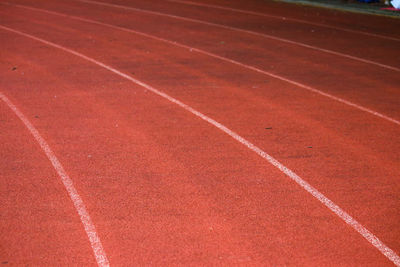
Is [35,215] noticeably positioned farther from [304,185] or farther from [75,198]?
[304,185]

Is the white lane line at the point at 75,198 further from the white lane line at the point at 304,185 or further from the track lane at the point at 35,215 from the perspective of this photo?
the white lane line at the point at 304,185

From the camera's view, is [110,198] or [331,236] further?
[110,198]

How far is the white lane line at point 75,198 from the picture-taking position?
4.37m

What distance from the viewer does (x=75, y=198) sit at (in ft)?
17.4

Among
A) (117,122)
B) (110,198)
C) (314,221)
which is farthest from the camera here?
(117,122)

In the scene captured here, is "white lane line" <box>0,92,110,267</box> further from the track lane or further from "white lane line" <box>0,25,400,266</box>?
"white lane line" <box>0,25,400,266</box>

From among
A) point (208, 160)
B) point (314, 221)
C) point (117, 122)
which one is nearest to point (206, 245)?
point (314, 221)

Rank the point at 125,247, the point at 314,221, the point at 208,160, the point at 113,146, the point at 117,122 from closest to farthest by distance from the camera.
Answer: the point at 125,247 < the point at 314,221 < the point at 208,160 < the point at 113,146 < the point at 117,122

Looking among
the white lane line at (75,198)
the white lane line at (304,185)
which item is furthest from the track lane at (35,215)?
the white lane line at (304,185)

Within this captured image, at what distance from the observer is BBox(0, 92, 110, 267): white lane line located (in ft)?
14.3

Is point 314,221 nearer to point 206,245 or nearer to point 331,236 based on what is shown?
point 331,236

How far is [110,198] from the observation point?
5293 millimetres

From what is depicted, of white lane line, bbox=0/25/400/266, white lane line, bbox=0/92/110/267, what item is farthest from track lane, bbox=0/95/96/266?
white lane line, bbox=0/25/400/266

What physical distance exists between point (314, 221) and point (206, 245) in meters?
1.00
